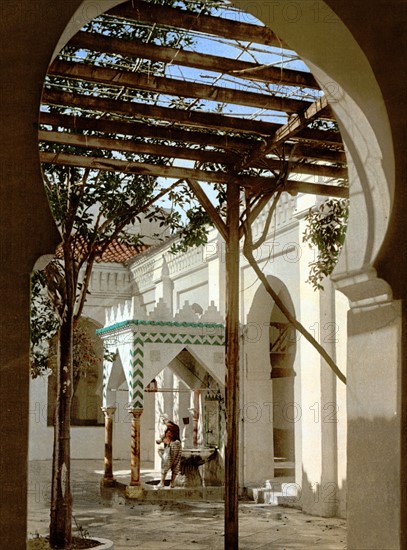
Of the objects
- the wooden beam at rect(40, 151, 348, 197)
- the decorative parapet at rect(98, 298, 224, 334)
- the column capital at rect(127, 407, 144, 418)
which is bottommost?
the column capital at rect(127, 407, 144, 418)

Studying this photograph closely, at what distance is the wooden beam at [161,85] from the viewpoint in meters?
6.14

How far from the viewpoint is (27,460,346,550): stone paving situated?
1041 cm

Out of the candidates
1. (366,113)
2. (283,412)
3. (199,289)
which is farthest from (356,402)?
(283,412)

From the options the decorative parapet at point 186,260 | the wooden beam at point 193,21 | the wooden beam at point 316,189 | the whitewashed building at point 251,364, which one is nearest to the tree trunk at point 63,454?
the wooden beam at point 316,189

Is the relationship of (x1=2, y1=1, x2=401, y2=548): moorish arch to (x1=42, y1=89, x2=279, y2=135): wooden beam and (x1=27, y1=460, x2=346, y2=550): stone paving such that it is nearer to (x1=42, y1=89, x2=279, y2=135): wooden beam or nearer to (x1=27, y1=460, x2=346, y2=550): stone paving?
(x1=42, y1=89, x2=279, y2=135): wooden beam

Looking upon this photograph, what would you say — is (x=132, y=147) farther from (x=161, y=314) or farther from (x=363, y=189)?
(x=161, y=314)

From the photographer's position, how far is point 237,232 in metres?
9.20

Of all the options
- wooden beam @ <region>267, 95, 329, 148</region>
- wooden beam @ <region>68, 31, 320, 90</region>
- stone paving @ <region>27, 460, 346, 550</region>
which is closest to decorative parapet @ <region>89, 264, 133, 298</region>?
stone paving @ <region>27, 460, 346, 550</region>

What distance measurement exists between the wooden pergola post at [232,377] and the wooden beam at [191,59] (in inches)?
112

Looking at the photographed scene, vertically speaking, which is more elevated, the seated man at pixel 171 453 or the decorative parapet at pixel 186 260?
the decorative parapet at pixel 186 260

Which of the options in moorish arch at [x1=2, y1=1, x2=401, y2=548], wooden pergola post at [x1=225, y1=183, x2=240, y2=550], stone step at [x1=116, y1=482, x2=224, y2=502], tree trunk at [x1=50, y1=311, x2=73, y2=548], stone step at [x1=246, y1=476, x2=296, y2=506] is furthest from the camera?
stone step at [x1=116, y1=482, x2=224, y2=502]

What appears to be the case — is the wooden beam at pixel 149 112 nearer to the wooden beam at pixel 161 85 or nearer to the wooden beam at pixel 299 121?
the wooden beam at pixel 299 121

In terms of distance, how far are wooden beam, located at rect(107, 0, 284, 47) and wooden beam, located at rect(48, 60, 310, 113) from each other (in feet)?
3.29

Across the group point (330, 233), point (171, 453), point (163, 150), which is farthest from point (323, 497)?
point (163, 150)
